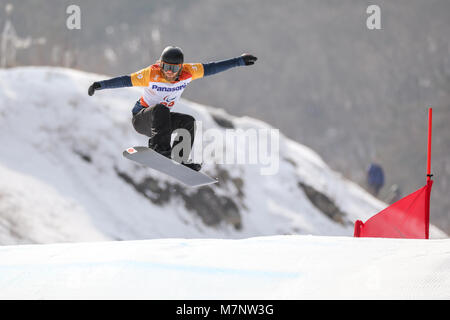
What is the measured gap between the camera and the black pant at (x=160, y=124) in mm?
6094

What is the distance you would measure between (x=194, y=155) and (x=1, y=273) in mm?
8255

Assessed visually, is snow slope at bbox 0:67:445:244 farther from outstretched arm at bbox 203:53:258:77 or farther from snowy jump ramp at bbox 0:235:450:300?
snowy jump ramp at bbox 0:235:450:300

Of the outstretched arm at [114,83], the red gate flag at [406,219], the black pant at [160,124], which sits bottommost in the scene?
the red gate flag at [406,219]

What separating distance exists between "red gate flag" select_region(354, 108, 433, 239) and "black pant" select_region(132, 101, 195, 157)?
2002mm

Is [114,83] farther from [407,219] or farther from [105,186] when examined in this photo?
[105,186]

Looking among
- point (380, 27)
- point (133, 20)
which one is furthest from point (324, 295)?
point (133, 20)

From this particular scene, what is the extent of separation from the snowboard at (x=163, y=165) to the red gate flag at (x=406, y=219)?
1687 mm

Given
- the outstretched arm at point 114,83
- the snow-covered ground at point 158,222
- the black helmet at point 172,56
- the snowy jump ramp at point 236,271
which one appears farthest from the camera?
the outstretched arm at point 114,83

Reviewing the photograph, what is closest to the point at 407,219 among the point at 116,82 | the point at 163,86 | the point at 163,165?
the point at 163,165

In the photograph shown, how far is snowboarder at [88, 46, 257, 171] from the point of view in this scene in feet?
19.6

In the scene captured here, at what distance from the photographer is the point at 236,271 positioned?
13.3ft

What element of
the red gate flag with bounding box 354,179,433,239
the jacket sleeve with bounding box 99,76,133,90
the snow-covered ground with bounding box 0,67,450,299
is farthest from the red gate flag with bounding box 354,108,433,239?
the jacket sleeve with bounding box 99,76,133,90

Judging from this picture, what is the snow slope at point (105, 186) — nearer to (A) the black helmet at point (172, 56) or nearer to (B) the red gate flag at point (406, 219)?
(A) the black helmet at point (172, 56)

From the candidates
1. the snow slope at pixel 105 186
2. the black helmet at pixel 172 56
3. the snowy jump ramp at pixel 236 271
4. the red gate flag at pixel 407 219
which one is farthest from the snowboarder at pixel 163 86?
A: the snow slope at pixel 105 186
